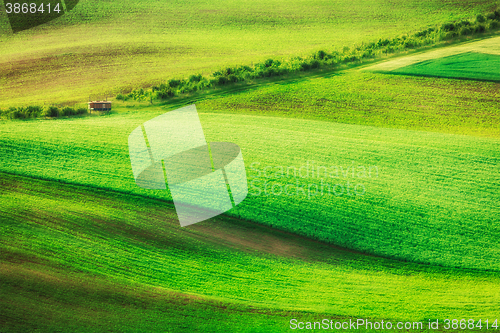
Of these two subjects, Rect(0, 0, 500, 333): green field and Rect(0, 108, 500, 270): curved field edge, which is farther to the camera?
Rect(0, 108, 500, 270): curved field edge

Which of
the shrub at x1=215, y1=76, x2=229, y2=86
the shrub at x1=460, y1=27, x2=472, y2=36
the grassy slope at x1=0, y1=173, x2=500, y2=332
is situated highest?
the shrub at x1=460, y1=27, x2=472, y2=36

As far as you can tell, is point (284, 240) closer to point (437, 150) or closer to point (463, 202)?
point (463, 202)

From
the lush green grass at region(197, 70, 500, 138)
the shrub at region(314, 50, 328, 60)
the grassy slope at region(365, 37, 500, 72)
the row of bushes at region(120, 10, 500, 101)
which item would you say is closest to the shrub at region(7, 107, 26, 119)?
the row of bushes at region(120, 10, 500, 101)

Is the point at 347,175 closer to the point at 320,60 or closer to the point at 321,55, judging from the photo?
the point at 320,60

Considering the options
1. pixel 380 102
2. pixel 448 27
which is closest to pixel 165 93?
pixel 380 102

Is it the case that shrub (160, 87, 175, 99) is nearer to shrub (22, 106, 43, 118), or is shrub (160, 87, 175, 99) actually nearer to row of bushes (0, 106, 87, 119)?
row of bushes (0, 106, 87, 119)

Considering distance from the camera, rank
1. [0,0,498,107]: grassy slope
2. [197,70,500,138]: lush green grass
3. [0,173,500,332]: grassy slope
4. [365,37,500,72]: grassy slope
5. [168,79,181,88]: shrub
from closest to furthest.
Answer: [0,173,500,332]: grassy slope, [197,70,500,138]: lush green grass, [168,79,181,88]: shrub, [365,37,500,72]: grassy slope, [0,0,498,107]: grassy slope
